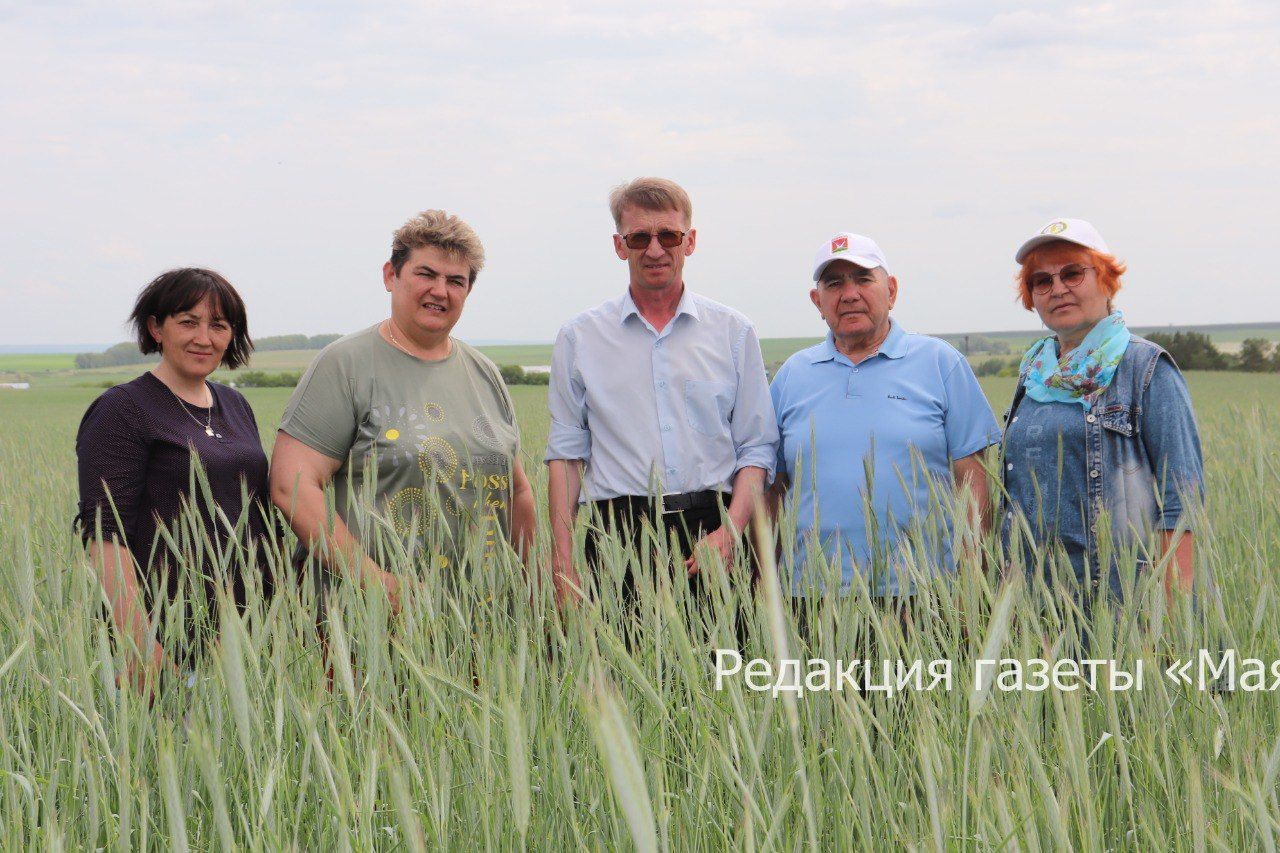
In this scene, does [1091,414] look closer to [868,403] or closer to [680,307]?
[868,403]

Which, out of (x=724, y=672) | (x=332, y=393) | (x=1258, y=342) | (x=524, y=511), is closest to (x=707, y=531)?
(x=524, y=511)

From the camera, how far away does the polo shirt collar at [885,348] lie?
292 cm

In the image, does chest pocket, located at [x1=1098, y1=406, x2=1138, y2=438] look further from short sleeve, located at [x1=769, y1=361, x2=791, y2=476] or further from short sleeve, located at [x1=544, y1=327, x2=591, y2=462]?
short sleeve, located at [x1=544, y1=327, x2=591, y2=462]

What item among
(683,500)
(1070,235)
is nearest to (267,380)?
(683,500)

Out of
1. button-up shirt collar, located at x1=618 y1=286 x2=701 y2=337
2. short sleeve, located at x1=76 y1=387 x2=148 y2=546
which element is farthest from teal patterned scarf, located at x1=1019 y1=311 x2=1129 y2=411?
short sleeve, located at x1=76 y1=387 x2=148 y2=546

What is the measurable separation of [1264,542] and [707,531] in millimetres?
1571

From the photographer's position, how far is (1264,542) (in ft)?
9.50

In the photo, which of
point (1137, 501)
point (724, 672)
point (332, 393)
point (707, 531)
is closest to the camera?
point (724, 672)

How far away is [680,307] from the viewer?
10.1 feet

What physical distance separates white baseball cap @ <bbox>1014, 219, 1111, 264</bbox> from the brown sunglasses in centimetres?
95

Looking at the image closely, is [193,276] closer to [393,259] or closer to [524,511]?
[393,259]

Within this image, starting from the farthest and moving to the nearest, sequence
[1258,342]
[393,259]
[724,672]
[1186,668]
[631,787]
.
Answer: [1258,342] → [393,259] → [1186,668] → [724,672] → [631,787]

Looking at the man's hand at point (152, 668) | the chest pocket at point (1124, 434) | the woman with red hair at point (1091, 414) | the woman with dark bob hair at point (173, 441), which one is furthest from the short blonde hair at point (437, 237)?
the chest pocket at point (1124, 434)

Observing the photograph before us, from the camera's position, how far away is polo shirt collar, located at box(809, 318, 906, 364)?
292 cm
